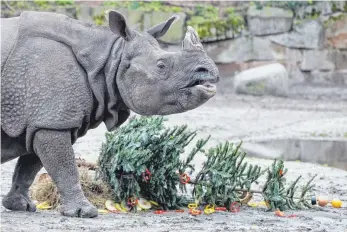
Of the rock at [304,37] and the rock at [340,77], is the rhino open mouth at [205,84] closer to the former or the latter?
the rock at [304,37]

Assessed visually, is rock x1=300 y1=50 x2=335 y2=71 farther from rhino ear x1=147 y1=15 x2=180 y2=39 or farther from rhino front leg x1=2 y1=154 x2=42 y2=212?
rhino front leg x1=2 y1=154 x2=42 y2=212

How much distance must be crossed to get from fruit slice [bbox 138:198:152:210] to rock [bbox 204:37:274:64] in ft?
34.3

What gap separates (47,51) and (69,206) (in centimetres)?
111


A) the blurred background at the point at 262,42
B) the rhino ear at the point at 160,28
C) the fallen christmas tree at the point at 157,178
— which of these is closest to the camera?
the rhino ear at the point at 160,28

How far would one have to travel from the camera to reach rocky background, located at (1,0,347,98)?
1783 cm

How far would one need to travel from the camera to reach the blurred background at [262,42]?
17578mm

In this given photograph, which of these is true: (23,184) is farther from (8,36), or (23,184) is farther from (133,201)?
(8,36)

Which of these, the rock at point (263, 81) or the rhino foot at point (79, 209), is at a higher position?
the rock at point (263, 81)

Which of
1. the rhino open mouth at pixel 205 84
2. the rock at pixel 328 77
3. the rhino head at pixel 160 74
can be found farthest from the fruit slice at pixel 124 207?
the rock at pixel 328 77

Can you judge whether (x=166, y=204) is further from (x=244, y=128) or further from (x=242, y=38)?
(x=242, y=38)

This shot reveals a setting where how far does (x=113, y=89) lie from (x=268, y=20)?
11812mm

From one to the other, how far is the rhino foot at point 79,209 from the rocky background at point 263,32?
11.0m

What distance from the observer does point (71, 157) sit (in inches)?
270

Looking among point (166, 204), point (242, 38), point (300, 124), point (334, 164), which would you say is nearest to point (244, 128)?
point (300, 124)
